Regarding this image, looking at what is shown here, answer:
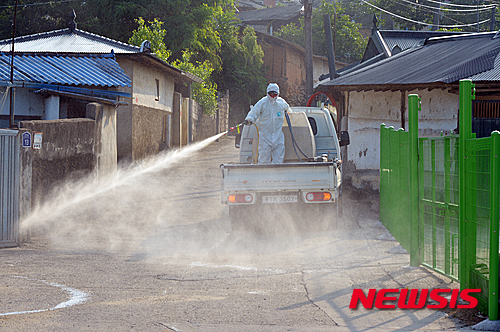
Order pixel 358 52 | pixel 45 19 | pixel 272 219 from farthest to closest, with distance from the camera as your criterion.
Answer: pixel 358 52 < pixel 45 19 < pixel 272 219

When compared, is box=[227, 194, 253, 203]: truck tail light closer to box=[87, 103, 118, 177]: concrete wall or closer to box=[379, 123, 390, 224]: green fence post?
box=[379, 123, 390, 224]: green fence post

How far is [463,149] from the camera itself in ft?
17.1

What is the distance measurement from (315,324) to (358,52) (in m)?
50.6

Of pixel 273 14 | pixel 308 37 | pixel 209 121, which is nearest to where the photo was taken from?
pixel 308 37

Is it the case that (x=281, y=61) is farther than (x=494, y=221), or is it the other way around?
(x=281, y=61)

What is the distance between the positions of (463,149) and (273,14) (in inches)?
2244

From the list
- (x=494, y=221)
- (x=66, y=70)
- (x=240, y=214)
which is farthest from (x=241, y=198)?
(x=66, y=70)

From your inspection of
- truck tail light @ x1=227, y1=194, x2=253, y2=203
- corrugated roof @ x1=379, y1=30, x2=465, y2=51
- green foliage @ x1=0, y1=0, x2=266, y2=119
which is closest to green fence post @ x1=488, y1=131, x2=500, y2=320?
truck tail light @ x1=227, y1=194, x2=253, y2=203

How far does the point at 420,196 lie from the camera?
21.8 ft

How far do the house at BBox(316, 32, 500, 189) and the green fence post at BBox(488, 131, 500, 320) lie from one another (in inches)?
312

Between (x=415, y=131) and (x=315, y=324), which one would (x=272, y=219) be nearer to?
(x=415, y=131)

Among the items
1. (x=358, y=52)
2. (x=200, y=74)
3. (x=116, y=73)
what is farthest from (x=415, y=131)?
(x=358, y=52)

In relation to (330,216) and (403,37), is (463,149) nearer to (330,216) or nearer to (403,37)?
(330,216)

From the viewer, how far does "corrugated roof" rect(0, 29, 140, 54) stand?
63.4 ft
